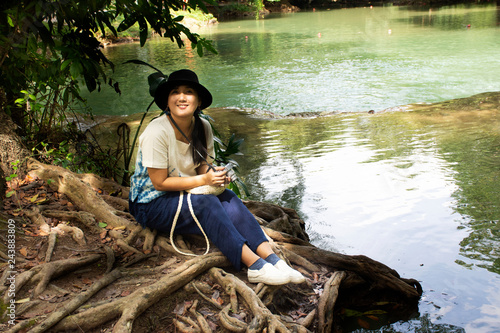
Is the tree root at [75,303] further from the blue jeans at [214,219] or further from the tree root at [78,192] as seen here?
the tree root at [78,192]

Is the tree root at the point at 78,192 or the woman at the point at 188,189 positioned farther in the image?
the tree root at the point at 78,192

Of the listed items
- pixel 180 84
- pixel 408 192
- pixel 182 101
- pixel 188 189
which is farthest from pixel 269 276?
pixel 408 192

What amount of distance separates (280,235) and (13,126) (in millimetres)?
2563

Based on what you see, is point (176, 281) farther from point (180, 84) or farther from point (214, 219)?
point (180, 84)

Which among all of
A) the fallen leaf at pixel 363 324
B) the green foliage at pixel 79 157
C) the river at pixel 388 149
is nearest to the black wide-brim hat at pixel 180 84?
the green foliage at pixel 79 157

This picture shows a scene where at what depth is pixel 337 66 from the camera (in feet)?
48.4

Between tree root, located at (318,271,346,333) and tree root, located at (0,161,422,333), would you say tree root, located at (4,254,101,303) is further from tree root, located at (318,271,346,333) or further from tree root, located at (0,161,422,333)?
tree root, located at (318,271,346,333)

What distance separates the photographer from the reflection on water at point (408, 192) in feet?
12.1

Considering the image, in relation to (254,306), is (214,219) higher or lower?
higher

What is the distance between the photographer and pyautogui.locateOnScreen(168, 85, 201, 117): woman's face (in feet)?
9.46

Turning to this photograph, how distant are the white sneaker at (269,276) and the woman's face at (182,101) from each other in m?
1.12

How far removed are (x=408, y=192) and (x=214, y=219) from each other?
10.7 feet

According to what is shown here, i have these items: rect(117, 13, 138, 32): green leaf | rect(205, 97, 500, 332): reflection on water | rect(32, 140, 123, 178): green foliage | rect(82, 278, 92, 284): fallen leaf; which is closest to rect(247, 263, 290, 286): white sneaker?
rect(82, 278, 92, 284): fallen leaf

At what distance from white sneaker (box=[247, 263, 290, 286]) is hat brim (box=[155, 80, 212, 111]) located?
1155 millimetres
